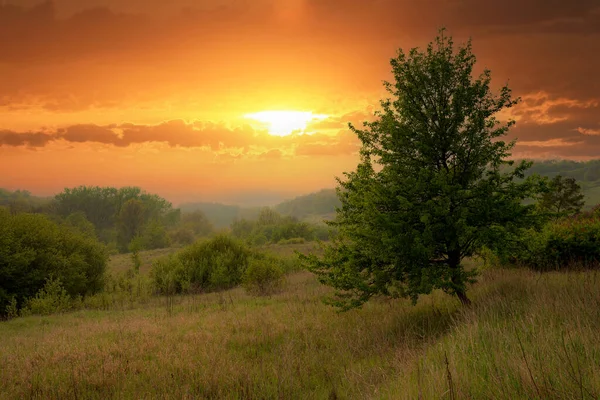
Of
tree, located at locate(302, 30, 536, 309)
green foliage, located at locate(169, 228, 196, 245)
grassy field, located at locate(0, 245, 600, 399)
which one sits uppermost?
tree, located at locate(302, 30, 536, 309)

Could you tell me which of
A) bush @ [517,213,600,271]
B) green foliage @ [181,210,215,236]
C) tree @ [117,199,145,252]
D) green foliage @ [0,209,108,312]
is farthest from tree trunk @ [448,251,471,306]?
green foliage @ [181,210,215,236]

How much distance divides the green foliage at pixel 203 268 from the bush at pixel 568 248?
20.3 m

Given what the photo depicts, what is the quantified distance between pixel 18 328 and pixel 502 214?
19714 millimetres

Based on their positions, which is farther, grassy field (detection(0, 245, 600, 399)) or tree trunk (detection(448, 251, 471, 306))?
tree trunk (detection(448, 251, 471, 306))

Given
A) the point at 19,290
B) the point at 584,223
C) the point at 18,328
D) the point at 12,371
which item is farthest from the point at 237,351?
the point at 19,290

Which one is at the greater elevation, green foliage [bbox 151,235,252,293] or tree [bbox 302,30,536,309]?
tree [bbox 302,30,536,309]

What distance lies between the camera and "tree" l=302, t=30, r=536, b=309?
8914mm

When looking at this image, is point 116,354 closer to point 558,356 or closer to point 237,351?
point 237,351

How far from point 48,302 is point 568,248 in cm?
2566

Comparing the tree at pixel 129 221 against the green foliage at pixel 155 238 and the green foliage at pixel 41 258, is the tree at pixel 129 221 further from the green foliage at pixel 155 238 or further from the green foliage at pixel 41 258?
the green foliage at pixel 41 258

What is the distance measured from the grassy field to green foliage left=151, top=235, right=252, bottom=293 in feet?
50.7

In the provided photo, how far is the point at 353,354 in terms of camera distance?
8492mm

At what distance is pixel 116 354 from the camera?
959 cm

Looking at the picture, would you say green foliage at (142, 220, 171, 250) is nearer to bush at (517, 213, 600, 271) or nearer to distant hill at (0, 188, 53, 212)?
distant hill at (0, 188, 53, 212)
